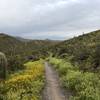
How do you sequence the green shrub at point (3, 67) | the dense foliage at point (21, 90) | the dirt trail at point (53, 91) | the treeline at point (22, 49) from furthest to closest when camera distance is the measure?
the treeline at point (22, 49) → the green shrub at point (3, 67) → the dirt trail at point (53, 91) → the dense foliage at point (21, 90)

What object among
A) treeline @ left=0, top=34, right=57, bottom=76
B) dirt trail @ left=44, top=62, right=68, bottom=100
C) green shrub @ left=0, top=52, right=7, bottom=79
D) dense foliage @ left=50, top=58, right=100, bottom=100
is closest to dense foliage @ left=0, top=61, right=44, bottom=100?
dirt trail @ left=44, top=62, right=68, bottom=100

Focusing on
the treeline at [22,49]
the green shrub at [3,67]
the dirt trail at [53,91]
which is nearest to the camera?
the dirt trail at [53,91]

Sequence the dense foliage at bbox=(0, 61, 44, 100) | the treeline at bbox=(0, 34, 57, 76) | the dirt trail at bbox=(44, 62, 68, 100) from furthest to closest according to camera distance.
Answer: the treeline at bbox=(0, 34, 57, 76), the dirt trail at bbox=(44, 62, 68, 100), the dense foliage at bbox=(0, 61, 44, 100)

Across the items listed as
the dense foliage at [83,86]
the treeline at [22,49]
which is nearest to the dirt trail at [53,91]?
the dense foliage at [83,86]

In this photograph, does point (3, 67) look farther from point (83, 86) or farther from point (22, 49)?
point (22, 49)

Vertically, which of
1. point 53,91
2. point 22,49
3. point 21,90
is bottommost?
point 22,49

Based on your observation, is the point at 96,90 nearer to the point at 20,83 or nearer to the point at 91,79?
the point at 91,79

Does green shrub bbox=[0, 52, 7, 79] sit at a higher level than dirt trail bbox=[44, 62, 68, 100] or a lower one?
higher

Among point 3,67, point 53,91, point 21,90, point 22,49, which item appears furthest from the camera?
point 22,49

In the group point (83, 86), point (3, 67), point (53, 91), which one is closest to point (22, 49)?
point (3, 67)

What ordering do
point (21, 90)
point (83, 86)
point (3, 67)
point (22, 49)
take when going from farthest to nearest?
point (22, 49) < point (3, 67) < point (83, 86) < point (21, 90)

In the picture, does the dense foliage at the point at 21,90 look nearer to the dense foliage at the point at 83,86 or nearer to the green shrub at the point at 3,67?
the dense foliage at the point at 83,86

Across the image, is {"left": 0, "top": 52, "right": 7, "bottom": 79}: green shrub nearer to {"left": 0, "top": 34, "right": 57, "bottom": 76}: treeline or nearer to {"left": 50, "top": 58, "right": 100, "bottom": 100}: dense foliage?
{"left": 50, "top": 58, "right": 100, "bottom": 100}: dense foliage

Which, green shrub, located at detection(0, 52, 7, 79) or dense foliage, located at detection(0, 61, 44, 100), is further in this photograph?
green shrub, located at detection(0, 52, 7, 79)
